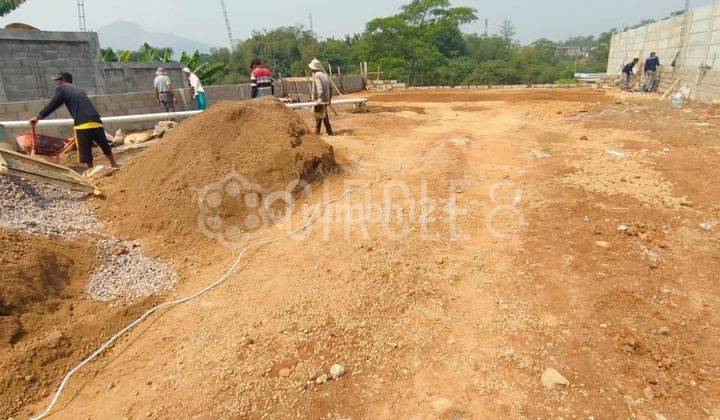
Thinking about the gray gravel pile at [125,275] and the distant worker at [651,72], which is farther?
the distant worker at [651,72]

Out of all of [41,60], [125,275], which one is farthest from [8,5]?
[125,275]

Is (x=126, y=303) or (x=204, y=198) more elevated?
(x=204, y=198)

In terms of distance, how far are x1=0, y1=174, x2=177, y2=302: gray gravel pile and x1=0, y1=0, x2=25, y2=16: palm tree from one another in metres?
17.5

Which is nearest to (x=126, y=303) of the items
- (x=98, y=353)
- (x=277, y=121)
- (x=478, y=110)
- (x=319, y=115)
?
(x=98, y=353)

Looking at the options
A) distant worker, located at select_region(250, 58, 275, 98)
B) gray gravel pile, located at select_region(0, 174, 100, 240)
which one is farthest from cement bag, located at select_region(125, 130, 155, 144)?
gray gravel pile, located at select_region(0, 174, 100, 240)

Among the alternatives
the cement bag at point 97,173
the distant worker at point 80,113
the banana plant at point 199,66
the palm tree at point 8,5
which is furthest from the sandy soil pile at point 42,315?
the palm tree at point 8,5

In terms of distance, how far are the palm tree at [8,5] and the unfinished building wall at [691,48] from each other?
967 inches

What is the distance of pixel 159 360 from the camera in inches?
103

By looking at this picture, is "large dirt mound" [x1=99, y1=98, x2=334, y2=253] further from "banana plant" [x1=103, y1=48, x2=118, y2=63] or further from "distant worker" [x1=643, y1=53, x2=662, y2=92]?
"distant worker" [x1=643, y1=53, x2=662, y2=92]

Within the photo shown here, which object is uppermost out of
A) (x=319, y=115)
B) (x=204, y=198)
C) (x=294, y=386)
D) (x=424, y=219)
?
(x=319, y=115)

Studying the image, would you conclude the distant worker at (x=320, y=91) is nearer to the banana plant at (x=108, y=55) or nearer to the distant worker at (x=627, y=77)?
the banana plant at (x=108, y=55)

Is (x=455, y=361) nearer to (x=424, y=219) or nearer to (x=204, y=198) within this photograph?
(x=424, y=219)

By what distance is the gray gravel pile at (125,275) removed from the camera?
332 cm

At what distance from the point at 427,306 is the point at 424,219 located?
4.97ft
